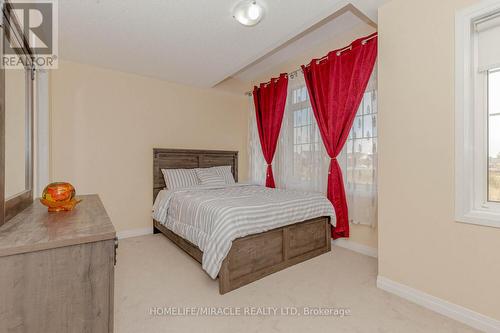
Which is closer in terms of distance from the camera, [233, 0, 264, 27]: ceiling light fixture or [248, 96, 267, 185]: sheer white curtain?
[233, 0, 264, 27]: ceiling light fixture

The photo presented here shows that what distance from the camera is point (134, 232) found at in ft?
11.7

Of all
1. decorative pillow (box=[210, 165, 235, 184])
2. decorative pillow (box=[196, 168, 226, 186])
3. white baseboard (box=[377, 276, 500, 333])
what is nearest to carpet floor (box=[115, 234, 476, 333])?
white baseboard (box=[377, 276, 500, 333])

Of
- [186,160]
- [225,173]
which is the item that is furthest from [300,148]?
[186,160]

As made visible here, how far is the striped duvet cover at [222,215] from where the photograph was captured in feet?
6.61

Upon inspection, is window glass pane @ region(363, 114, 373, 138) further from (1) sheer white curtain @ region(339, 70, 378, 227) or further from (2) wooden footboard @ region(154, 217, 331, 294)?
(2) wooden footboard @ region(154, 217, 331, 294)

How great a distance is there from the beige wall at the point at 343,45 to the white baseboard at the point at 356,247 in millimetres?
35

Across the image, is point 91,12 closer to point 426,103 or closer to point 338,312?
point 426,103

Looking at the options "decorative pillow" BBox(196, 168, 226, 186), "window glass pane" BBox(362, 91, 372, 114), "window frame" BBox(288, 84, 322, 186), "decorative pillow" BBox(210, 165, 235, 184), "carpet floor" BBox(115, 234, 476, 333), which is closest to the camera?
"carpet floor" BBox(115, 234, 476, 333)

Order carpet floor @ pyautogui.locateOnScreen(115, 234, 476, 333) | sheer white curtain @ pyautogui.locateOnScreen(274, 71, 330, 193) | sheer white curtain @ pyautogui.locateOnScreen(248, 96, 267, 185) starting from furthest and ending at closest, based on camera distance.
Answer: sheer white curtain @ pyautogui.locateOnScreen(248, 96, 267, 185) → sheer white curtain @ pyautogui.locateOnScreen(274, 71, 330, 193) → carpet floor @ pyautogui.locateOnScreen(115, 234, 476, 333)

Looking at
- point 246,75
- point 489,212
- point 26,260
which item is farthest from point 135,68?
point 489,212

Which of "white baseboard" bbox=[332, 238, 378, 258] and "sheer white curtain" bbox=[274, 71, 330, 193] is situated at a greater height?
"sheer white curtain" bbox=[274, 71, 330, 193]

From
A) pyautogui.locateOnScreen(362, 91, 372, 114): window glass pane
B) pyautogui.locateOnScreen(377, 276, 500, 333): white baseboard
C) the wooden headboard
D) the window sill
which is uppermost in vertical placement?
pyautogui.locateOnScreen(362, 91, 372, 114): window glass pane

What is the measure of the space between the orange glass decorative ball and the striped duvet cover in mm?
1055

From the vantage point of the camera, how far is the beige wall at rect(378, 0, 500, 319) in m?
1.60
